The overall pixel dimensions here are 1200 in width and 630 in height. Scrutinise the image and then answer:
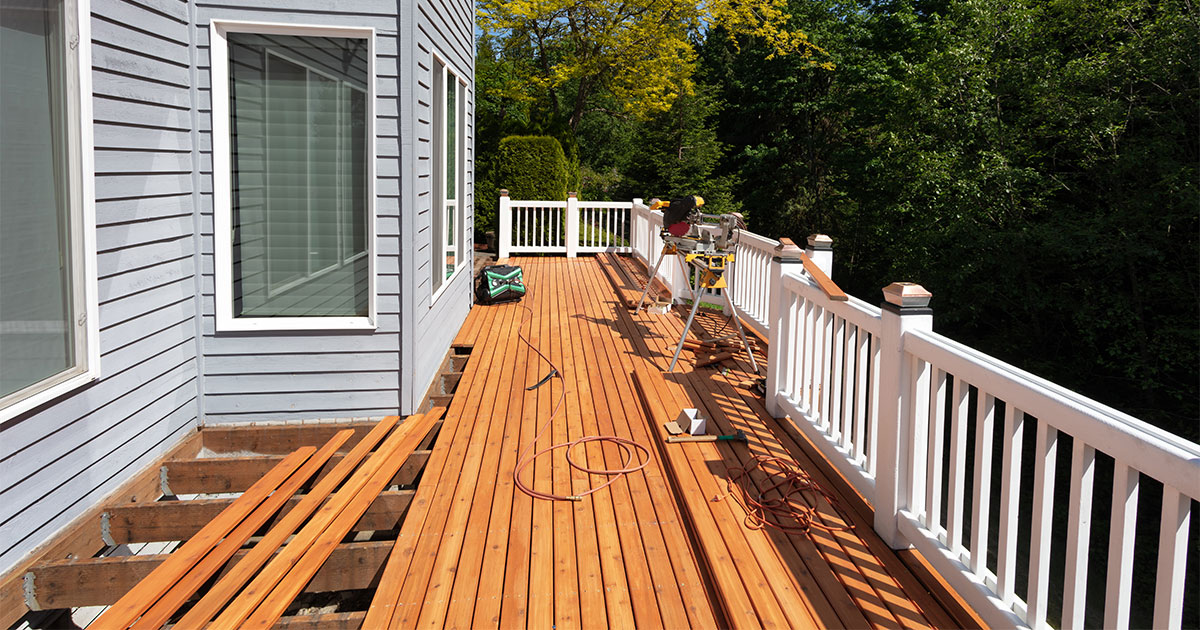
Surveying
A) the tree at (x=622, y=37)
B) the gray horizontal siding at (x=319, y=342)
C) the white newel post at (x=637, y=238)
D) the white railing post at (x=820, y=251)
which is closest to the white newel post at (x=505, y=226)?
the white newel post at (x=637, y=238)

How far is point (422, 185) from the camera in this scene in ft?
15.5

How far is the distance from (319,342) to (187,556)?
172cm

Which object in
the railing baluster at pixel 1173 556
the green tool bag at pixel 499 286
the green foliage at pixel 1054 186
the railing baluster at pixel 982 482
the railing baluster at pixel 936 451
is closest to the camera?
the railing baluster at pixel 1173 556

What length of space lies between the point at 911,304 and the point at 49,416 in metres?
3.21

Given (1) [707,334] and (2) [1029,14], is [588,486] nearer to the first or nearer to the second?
(1) [707,334]

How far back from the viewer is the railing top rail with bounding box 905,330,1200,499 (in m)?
1.61

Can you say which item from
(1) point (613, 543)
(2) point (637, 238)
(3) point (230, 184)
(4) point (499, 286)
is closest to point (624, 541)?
(1) point (613, 543)

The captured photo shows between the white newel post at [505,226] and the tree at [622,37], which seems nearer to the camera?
the white newel post at [505,226]

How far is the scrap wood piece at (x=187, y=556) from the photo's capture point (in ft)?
7.60

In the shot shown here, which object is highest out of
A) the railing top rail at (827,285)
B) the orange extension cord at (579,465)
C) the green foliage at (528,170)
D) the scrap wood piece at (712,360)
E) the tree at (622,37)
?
the tree at (622,37)

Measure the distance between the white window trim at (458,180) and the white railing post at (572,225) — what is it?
4.55 meters

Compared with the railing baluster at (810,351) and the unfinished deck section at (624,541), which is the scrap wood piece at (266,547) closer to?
the unfinished deck section at (624,541)

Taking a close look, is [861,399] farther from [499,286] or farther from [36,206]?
[499,286]

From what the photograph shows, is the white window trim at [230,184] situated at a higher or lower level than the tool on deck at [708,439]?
higher
